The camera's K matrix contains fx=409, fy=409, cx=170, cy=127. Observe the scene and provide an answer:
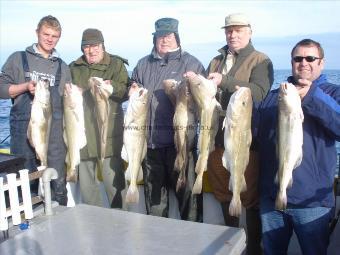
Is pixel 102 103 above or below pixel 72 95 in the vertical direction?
below

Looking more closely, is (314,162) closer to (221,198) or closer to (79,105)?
(221,198)

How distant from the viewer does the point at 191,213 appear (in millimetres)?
5188

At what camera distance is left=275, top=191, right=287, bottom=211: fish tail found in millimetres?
3679

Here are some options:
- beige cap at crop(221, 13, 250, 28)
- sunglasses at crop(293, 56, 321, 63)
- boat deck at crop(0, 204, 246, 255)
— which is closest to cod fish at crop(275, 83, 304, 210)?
sunglasses at crop(293, 56, 321, 63)

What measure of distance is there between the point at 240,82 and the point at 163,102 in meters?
1.10

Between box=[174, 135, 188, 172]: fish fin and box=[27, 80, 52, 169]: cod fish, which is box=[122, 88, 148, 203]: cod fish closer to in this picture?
box=[174, 135, 188, 172]: fish fin

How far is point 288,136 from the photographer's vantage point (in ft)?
12.1

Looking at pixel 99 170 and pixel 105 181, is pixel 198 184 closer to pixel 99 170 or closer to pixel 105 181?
pixel 105 181

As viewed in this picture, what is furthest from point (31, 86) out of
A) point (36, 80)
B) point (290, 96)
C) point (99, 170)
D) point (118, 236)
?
point (290, 96)

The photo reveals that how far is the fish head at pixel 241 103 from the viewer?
3.90 metres

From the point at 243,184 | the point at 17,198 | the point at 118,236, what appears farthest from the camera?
the point at 243,184

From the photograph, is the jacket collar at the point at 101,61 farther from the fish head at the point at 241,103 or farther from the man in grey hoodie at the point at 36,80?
the fish head at the point at 241,103

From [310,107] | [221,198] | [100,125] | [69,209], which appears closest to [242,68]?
[310,107]

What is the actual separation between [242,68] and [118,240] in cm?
238
